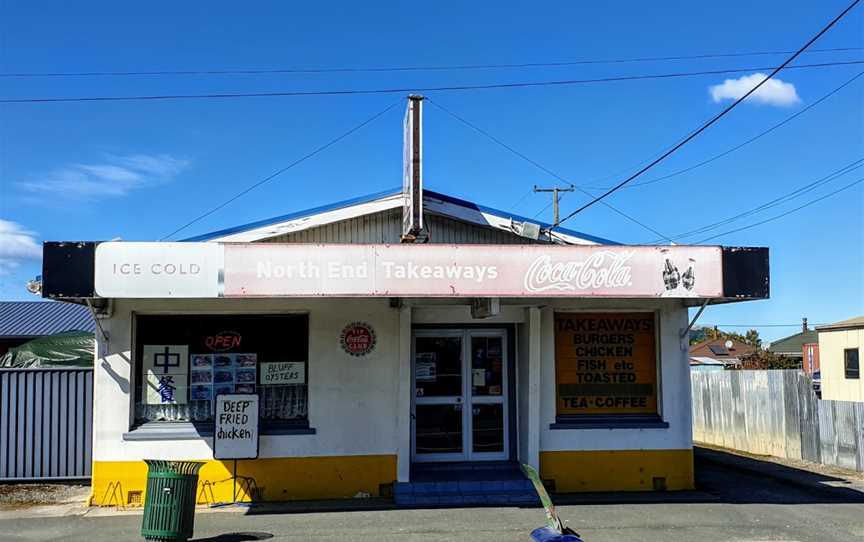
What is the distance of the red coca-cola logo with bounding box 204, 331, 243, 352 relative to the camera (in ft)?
36.9

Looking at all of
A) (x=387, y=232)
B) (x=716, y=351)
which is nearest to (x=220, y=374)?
(x=387, y=232)

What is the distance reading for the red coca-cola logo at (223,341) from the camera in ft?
36.9

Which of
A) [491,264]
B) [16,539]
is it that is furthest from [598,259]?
[16,539]

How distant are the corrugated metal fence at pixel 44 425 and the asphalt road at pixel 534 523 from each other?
2.61 meters

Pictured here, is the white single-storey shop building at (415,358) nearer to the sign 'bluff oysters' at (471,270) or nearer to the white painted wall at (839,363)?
the sign 'bluff oysters' at (471,270)

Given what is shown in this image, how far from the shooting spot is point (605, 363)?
11938 mm

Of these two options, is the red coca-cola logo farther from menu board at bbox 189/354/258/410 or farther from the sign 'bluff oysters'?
the sign 'bluff oysters'

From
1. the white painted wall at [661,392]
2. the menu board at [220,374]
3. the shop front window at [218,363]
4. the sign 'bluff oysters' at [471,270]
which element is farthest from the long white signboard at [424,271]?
the menu board at [220,374]

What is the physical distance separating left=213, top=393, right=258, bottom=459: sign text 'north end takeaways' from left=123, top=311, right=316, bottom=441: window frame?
26 cm

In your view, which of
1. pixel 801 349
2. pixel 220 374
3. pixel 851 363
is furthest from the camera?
pixel 801 349

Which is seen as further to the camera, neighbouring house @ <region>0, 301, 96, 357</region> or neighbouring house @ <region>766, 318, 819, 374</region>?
neighbouring house @ <region>766, 318, 819, 374</region>

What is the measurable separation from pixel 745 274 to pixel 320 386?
5953mm

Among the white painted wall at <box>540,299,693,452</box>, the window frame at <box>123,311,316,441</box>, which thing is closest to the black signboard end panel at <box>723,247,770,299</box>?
the white painted wall at <box>540,299,693,452</box>

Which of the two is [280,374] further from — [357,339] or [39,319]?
[39,319]
